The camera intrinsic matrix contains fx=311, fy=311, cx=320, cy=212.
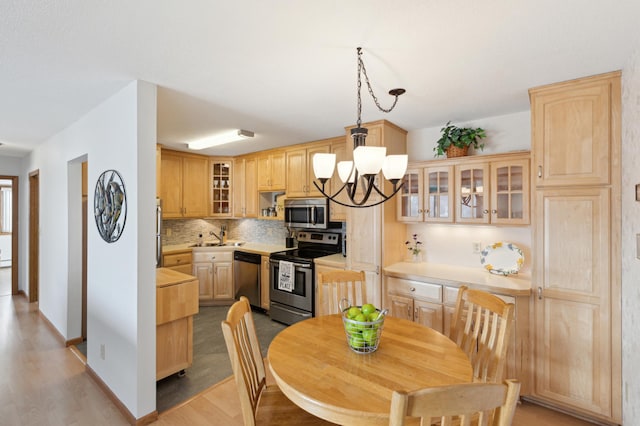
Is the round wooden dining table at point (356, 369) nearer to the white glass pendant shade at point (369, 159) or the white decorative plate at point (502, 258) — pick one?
the white glass pendant shade at point (369, 159)

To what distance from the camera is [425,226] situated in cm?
345

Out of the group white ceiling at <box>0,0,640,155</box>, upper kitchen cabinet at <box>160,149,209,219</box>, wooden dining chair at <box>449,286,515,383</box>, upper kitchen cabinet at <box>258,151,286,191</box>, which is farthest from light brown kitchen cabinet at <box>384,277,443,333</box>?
upper kitchen cabinet at <box>160,149,209,219</box>

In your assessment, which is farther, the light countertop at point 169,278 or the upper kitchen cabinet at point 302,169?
the upper kitchen cabinet at point 302,169

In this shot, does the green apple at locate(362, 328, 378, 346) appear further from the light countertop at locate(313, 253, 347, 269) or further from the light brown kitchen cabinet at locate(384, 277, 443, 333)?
the light countertop at locate(313, 253, 347, 269)

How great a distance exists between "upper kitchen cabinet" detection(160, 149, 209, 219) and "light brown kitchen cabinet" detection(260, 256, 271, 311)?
1397mm

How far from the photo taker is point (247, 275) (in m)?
4.52

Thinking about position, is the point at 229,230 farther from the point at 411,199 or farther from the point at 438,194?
the point at 438,194

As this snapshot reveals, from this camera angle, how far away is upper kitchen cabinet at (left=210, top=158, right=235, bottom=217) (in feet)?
16.6

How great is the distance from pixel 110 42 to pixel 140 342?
184 centimetres

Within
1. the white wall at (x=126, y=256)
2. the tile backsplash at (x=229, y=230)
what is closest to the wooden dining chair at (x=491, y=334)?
the white wall at (x=126, y=256)

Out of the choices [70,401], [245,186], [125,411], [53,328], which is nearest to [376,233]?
[125,411]

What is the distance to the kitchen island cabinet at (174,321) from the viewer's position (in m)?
2.55

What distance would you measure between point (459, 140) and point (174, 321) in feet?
10.1

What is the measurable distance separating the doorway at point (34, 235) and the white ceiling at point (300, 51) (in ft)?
7.84
